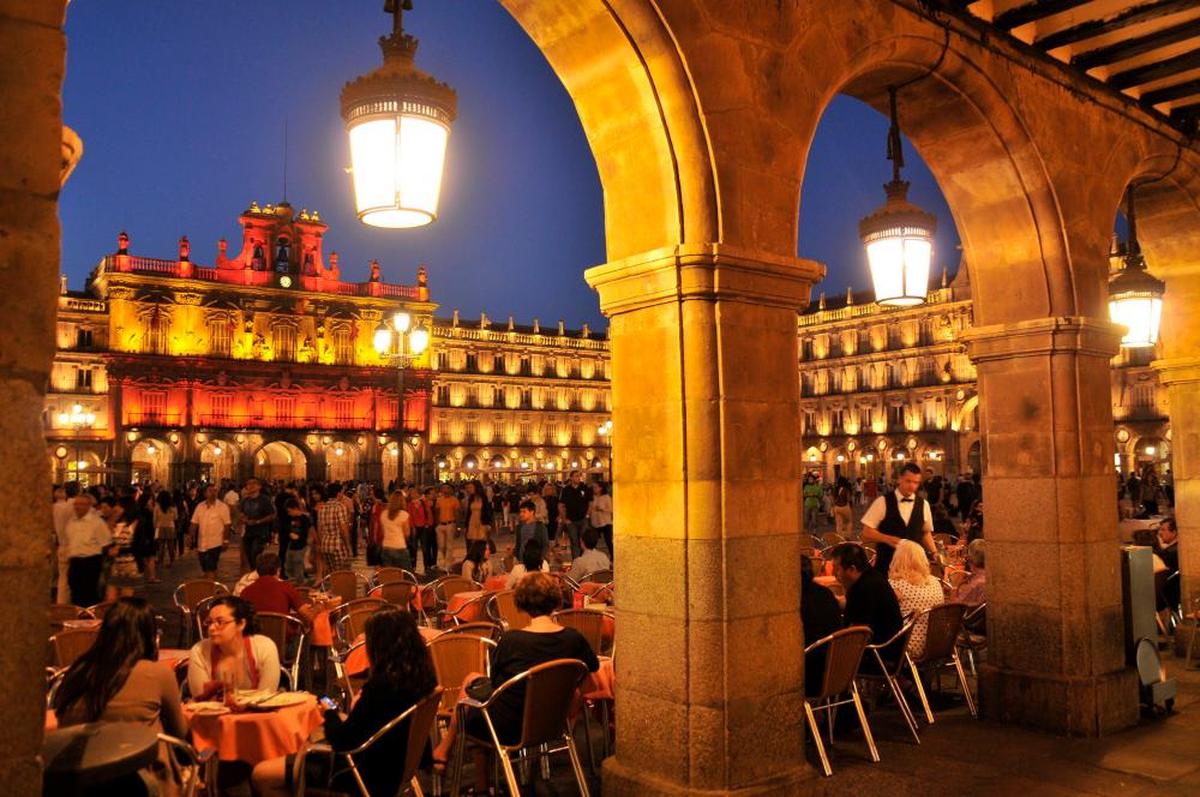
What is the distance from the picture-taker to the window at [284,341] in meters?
45.2

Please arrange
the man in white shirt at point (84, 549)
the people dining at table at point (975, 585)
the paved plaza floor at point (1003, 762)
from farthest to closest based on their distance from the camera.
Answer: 1. the man in white shirt at point (84, 549)
2. the people dining at table at point (975, 585)
3. the paved plaza floor at point (1003, 762)

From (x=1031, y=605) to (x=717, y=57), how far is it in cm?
359

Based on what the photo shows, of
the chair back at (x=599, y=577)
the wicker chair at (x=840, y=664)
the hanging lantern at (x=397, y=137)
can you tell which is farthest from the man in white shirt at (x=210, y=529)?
the hanging lantern at (x=397, y=137)

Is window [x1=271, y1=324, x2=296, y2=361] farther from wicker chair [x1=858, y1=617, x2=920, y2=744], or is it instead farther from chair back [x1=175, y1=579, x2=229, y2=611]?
wicker chair [x1=858, y1=617, x2=920, y2=744]

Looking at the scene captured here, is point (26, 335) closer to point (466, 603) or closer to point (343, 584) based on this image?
point (466, 603)

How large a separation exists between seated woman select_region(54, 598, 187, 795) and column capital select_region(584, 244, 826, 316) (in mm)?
2073

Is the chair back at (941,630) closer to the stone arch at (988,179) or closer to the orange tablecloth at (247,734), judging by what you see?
the stone arch at (988,179)

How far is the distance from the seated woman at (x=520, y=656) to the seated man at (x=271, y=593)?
2.31 m

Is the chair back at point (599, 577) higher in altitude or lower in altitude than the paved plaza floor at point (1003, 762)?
higher

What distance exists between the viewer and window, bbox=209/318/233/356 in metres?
43.5

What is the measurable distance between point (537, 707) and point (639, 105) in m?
2.40

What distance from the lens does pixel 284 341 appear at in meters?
45.5

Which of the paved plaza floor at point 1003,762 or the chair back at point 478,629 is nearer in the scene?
the paved plaza floor at point 1003,762

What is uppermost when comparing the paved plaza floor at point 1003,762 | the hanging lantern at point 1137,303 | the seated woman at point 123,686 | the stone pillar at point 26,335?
the hanging lantern at point 1137,303
